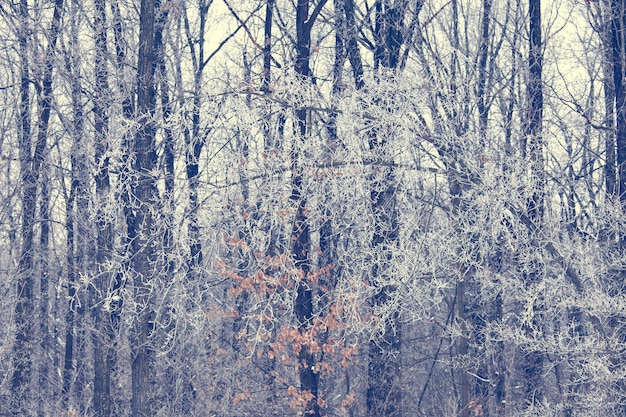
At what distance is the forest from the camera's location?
11258 mm

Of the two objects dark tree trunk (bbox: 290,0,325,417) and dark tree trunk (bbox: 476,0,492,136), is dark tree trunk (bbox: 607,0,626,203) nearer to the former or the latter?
dark tree trunk (bbox: 476,0,492,136)

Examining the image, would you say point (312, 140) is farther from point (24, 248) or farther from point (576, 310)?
point (24, 248)

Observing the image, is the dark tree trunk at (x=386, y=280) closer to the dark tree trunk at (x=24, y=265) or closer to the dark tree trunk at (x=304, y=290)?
the dark tree trunk at (x=304, y=290)

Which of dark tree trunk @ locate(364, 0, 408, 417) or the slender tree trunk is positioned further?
the slender tree trunk

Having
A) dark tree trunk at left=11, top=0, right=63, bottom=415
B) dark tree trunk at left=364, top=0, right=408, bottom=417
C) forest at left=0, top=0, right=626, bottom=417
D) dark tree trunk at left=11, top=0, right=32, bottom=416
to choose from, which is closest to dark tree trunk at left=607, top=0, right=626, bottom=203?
forest at left=0, top=0, right=626, bottom=417

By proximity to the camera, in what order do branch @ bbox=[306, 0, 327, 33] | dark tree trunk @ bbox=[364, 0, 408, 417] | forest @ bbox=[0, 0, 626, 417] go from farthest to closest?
branch @ bbox=[306, 0, 327, 33]
dark tree trunk @ bbox=[364, 0, 408, 417]
forest @ bbox=[0, 0, 626, 417]

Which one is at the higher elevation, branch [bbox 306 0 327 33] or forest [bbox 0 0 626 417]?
branch [bbox 306 0 327 33]

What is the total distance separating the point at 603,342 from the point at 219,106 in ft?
19.8

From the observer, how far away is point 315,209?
1192cm

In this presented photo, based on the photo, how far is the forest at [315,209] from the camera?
36.9 feet

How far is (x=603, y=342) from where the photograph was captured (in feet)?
37.7

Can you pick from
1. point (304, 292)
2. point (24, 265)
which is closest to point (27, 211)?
point (24, 265)

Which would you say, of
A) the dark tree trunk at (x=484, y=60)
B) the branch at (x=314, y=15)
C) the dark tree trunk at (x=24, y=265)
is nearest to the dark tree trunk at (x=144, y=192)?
the branch at (x=314, y=15)

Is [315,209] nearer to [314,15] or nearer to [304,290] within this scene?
[304,290]
